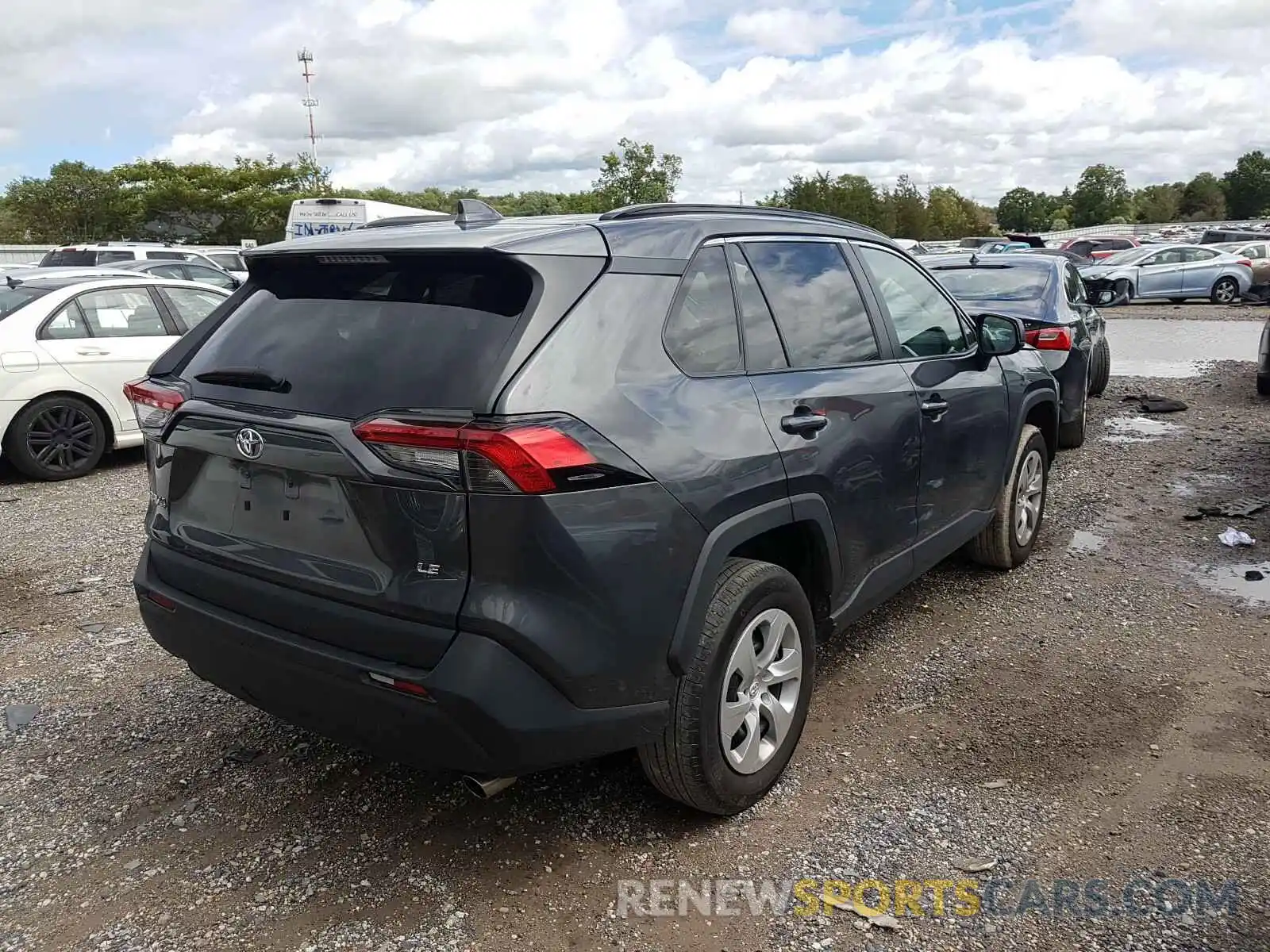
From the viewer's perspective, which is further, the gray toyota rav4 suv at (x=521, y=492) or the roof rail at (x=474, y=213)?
the roof rail at (x=474, y=213)

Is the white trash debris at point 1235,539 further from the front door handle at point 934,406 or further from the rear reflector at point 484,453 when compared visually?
the rear reflector at point 484,453

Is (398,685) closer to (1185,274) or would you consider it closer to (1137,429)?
(1137,429)

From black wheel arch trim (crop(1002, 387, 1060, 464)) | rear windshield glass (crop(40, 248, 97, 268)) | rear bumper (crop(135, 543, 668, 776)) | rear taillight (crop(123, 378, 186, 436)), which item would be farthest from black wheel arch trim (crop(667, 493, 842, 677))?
rear windshield glass (crop(40, 248, 97, 268))

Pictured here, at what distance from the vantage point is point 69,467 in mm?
7859

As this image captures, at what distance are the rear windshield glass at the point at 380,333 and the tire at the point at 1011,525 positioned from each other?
131 inches

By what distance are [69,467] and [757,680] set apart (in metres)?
6.89

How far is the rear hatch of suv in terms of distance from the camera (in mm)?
2379

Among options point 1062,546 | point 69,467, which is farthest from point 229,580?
point 69,467

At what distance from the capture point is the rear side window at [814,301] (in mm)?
3336

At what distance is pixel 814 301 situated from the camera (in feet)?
11.6

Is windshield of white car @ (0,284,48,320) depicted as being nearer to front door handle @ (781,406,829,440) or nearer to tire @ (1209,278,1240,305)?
front door handle @ (781,406,829,440)

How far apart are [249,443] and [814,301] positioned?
77.7 inches

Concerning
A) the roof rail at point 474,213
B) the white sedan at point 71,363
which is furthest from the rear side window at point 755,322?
the white sedan at point 71,363

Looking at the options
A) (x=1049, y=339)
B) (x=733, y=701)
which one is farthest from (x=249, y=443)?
(x=1049, y=339)
